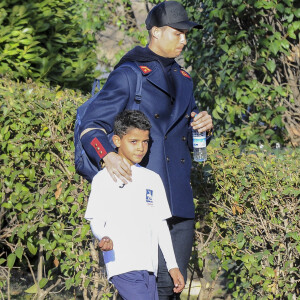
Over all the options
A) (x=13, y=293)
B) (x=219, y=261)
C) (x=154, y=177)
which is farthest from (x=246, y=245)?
(x=13, y=293)

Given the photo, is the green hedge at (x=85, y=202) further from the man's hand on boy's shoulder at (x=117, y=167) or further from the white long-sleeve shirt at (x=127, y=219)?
the man's hand on boy's shoulder at (x=117, y=167)

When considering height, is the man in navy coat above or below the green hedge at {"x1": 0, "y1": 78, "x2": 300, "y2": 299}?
above

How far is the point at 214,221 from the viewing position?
515 cm

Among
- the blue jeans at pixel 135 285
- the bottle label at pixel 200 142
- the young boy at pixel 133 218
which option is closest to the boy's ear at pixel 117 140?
the young boy at pixel 133 218

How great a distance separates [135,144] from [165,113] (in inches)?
14.9

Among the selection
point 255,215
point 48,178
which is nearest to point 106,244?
point 255,215

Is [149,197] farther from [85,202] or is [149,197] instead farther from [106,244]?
[85,202]

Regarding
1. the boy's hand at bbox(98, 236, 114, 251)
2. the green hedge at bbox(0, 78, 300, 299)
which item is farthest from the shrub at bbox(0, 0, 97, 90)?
the boy's hand at bbox(98, 236, 114, 251)

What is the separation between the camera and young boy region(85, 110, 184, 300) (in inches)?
141

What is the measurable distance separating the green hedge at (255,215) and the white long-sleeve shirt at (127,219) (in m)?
1.24

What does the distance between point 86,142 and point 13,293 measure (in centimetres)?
326

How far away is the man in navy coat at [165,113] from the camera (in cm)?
384

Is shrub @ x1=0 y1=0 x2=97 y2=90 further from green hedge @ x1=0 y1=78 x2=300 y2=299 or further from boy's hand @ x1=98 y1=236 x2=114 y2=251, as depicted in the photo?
boy's hand @ x1=98 y1=236 x2=114 y2=251

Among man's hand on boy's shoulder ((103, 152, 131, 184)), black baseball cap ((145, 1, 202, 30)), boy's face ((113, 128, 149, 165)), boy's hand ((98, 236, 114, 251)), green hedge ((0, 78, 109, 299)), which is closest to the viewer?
boy's hand ((98, 236, 114, 251))
